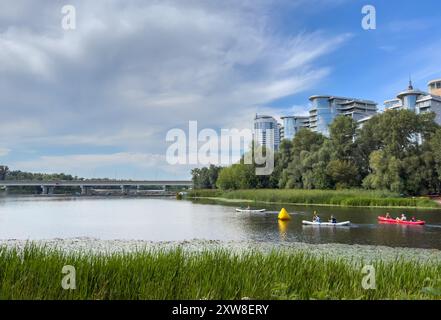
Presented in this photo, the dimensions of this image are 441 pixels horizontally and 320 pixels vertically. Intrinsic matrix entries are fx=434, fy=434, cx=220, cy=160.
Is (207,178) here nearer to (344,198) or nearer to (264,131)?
(264,131)

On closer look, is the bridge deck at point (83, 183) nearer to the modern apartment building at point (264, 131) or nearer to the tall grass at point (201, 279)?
the modern apartment building at point (264, 131)

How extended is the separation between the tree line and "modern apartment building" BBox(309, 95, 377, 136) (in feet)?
230

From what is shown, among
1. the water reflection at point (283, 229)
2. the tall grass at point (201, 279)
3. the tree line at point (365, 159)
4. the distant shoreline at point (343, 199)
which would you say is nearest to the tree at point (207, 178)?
the tree line at point (365, 159)

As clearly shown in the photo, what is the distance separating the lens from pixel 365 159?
84.4 meters

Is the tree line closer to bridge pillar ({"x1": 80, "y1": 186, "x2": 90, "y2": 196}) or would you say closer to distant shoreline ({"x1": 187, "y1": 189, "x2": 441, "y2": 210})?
distant shoreline ({"x1": 187, "y1": 189, "x2": 441, "y2": 210})

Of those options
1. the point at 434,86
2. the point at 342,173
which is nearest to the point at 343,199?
the point at 342,173

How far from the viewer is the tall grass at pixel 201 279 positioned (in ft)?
28.9

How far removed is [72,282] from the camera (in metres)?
8.93

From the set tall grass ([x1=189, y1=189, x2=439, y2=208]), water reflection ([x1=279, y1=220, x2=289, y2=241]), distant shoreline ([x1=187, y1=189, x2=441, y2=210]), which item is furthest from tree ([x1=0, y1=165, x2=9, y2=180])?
water reflection ([x1=279, y1=220, x2=289, y2=241])

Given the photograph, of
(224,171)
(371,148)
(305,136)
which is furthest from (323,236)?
(224,171)

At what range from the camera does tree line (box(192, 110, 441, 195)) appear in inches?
2724

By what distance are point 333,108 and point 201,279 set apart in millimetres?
163793

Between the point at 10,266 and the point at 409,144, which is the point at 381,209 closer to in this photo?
the point at 409,144
